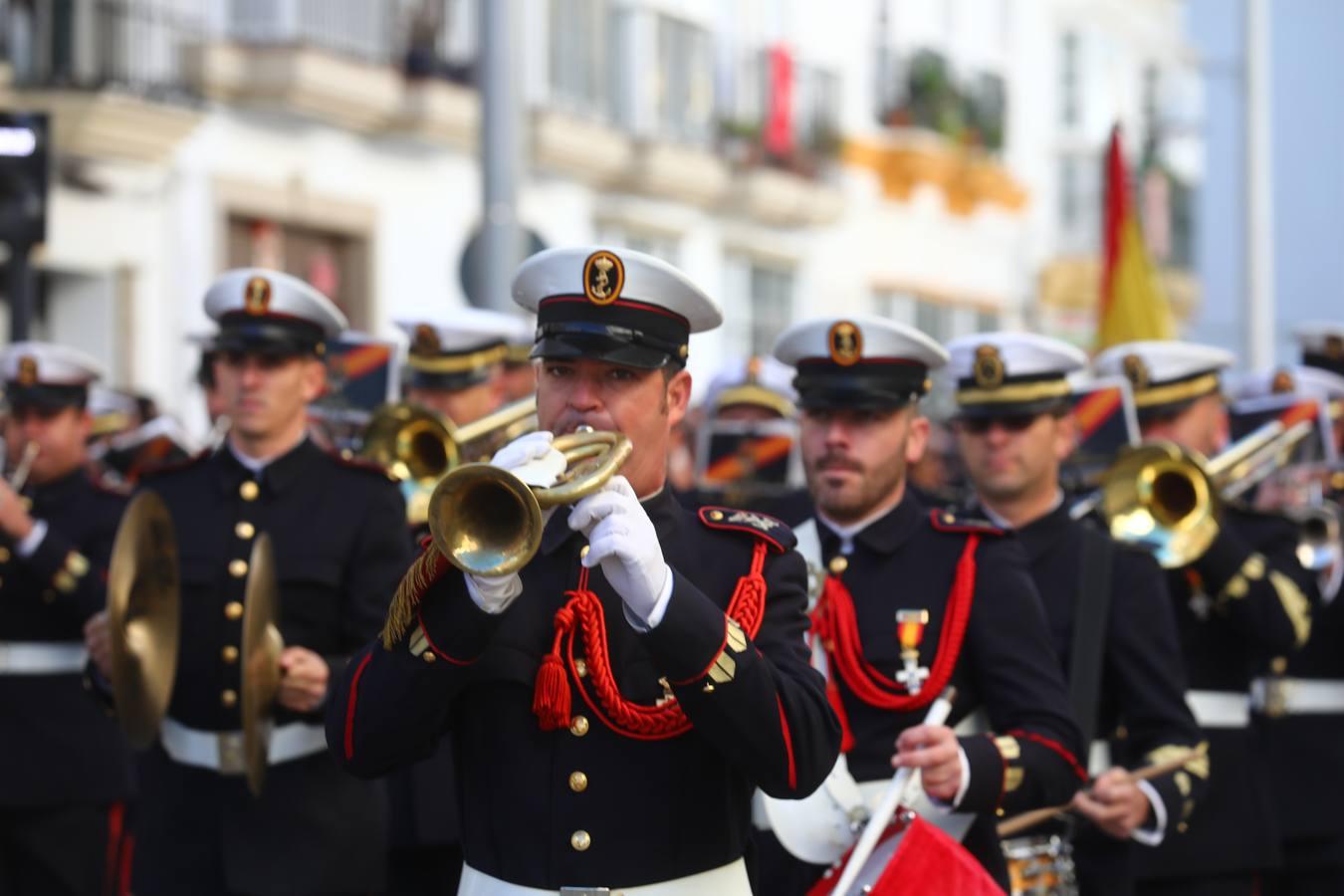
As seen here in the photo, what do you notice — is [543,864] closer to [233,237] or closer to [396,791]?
[396,791]

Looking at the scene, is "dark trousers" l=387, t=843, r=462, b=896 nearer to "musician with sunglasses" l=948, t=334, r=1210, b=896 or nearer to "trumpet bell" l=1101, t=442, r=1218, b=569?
Result: "musician with sunglasses" l=948, t=334, r=1210, b=896

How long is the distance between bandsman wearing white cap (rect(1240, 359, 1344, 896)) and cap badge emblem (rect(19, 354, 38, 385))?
4.19 metres

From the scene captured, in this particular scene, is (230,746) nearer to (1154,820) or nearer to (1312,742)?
(1154,820)

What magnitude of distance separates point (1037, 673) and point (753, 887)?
1183mm

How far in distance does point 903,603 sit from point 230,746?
5.93 ft

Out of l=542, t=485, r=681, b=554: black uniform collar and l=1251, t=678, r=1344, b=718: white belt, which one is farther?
l=1251, t=678, r=1344, b=718: white belt

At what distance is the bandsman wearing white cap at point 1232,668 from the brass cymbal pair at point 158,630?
2.45 metres

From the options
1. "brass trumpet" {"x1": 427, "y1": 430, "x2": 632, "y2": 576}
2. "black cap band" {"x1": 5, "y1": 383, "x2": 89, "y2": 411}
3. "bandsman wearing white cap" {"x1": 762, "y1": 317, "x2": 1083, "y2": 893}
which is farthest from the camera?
"black cap band" {"x1": 5, "y1": 383, "x2": 89, "y2": 411}

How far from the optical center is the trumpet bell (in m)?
7.25

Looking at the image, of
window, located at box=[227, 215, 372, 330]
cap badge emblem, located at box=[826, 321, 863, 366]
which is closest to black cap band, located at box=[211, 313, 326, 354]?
cap badge emblem, located at box=[826, 321, 863, 366]

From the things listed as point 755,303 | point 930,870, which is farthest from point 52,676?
point 755,303

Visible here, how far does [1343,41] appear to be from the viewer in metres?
39.7

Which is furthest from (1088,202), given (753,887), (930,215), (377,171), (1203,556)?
(753,887)

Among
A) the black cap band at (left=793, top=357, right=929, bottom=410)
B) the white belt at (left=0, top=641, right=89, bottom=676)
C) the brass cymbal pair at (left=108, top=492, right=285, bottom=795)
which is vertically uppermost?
the black cap band at (left=793, top=357, right=929, bottom=410)
